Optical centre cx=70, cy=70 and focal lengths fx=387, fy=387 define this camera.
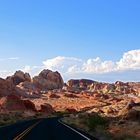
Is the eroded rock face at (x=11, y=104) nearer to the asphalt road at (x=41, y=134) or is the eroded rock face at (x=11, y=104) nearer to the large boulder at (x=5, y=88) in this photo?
the large boulder at (x=5, y=88)

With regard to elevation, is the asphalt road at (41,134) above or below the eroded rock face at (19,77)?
below

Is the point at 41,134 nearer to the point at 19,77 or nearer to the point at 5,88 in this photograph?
the point at 5,88

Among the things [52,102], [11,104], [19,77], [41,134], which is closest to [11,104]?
[11,104]

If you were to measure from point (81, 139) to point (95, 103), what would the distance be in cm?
13741

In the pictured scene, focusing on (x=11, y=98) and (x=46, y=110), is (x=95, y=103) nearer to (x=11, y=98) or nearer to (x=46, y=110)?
(x=46, y=110)

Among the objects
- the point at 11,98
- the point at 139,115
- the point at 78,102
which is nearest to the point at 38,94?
the point at 78,102

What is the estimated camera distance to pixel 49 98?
161m

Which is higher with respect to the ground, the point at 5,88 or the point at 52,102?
the point at 5,88

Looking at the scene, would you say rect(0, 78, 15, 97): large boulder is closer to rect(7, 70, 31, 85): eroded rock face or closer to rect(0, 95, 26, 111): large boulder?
rect(0, 95, 26, 111): large boulder

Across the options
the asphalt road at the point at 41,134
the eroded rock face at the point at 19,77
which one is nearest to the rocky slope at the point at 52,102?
the eroded rock face at the point at 19,77

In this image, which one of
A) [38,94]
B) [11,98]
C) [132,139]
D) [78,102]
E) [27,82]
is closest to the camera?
[132,139]

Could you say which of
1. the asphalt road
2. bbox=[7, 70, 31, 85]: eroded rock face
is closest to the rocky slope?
bbox=[7, 70, 31, 85]: eroded rock face

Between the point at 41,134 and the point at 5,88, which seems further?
the point at 5,88

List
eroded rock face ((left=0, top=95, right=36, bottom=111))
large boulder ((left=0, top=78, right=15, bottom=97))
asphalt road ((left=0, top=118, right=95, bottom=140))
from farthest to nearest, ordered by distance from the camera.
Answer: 1. large boulder ((left=0, top=78, right=15, bottom=97))
2. eroded rock face ((left=0, top=95, right=36, bottom=111))
3. asphalt road ((left=0, top=118, right=95, bottom=140))
